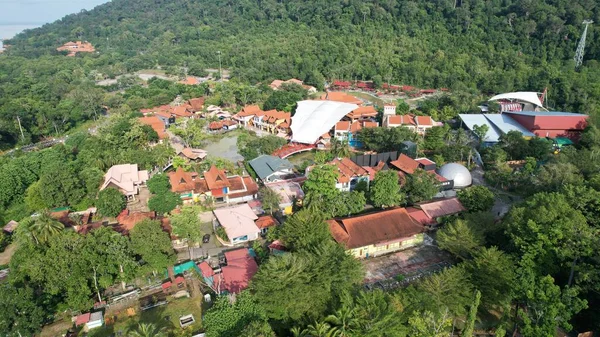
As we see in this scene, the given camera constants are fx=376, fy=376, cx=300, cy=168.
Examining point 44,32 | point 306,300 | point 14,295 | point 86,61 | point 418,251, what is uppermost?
point 44,32

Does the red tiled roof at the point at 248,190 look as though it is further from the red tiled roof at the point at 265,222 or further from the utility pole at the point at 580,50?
the utility pole at the point at 580,50

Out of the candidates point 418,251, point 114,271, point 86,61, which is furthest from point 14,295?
point 86,61

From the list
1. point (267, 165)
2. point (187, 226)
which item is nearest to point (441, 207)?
point (267, 165)

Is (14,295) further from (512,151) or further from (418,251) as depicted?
(512,151)

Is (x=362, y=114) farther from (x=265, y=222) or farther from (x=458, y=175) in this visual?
(x=265, y=222)

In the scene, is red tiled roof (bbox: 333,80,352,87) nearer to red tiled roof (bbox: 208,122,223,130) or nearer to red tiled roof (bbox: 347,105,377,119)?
red tiled roof (bbox: 347,105,377,119)

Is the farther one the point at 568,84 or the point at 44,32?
the point at 44,32
